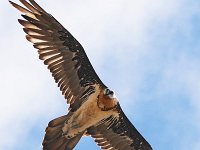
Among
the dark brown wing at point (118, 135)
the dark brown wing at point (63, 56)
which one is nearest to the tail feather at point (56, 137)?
the dark brown wing at point (63, 56)

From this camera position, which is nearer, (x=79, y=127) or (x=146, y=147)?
(x=79, y=127)

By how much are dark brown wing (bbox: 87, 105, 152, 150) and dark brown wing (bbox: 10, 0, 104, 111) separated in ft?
3.98

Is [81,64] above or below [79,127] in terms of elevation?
above

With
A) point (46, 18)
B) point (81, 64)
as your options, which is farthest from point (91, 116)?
point (46, 18)

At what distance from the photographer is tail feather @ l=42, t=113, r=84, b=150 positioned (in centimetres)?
1722

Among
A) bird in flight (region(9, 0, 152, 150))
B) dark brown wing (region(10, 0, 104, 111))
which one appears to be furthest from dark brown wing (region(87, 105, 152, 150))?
dark brown wing (region(10, 0, 104, 111))

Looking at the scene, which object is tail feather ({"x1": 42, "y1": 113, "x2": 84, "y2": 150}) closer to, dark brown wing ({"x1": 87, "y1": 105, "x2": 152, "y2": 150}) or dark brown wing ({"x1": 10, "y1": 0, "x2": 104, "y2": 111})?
dark brown wing ({"x1": 10, "y1": 0, "x2": 104, "y2": 111})

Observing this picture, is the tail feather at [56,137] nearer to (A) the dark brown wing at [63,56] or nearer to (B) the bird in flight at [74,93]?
(B) the bird in flight at [74,93]

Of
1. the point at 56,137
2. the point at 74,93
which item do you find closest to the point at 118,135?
the point at 74,93

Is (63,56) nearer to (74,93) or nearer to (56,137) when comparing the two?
(74,93)

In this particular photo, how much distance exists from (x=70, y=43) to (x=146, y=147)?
3814mm

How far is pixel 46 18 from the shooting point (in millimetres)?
17984

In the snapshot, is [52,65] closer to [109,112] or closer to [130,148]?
[109,112]

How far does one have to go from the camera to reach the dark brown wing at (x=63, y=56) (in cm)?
1803
